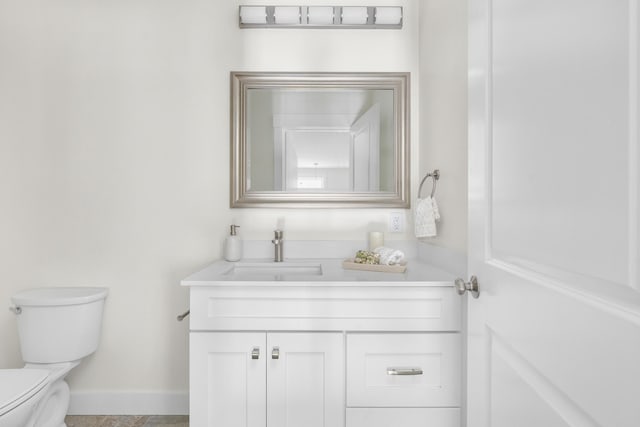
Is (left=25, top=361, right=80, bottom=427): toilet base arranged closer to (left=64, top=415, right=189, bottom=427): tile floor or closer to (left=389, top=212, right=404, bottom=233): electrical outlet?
(left=64, top=415, right=189, bottom=427): tile floor

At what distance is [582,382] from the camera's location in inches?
21.4

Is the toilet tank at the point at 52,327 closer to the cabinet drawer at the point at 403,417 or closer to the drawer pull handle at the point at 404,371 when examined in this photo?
the cabinet drawer at the point at 403,417

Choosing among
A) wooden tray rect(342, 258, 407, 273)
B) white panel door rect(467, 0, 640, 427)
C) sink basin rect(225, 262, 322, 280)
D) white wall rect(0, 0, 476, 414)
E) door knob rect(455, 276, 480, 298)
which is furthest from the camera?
white wall rect(0, 0, 476, 414)

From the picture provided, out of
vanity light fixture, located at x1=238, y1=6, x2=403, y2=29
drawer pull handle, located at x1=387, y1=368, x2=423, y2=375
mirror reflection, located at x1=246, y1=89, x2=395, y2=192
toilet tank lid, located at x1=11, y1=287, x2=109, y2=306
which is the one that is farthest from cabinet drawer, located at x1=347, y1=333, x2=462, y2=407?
vanity light fixture, located at x1=238, y1=6, x2=403, y2=29

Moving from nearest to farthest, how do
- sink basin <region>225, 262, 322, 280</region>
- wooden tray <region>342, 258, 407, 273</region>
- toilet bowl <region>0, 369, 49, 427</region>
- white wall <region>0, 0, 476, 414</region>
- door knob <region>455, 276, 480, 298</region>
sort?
door knob <region>455, 276, 480, 298</region> → toilet bowl <region>0, 369, 49, 427</region> → wooden tray <region>342, 258, 407, 273</region> → sink basin <region>225, 262, 322, 280</region> → white wall <region>0, 0, 476, 414</region>

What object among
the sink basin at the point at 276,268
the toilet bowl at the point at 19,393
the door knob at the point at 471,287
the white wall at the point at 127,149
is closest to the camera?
the door knob at the point at 471,287

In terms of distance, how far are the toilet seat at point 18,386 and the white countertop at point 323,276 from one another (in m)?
0.63

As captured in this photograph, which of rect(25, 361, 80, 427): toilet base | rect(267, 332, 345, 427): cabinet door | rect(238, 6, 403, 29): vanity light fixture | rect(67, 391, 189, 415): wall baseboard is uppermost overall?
rect(238, 6, 403, 29): vanity light fixture

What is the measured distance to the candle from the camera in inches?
69.2

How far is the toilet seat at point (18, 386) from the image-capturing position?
3.87ft

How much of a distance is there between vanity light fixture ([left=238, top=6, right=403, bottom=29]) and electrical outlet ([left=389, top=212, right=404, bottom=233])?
958 mm

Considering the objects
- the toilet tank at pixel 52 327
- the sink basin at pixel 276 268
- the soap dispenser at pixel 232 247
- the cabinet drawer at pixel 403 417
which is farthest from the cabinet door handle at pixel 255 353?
the toilet tank at pixel 52 327

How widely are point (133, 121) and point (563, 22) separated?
71.9 inches

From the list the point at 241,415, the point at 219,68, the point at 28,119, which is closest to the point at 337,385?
the point at 241,415
